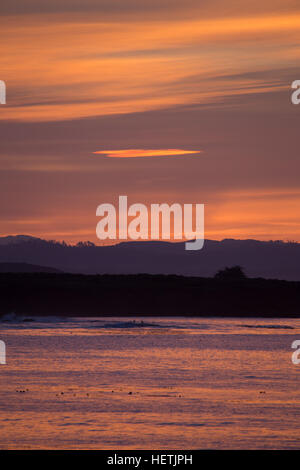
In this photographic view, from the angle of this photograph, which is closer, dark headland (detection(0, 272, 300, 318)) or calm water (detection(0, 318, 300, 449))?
calm water (detection(0, 318, 300, 449))

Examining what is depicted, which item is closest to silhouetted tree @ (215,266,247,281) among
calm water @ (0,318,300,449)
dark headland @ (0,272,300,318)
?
dark headland @ (0,272,300,318)

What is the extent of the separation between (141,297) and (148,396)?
75.1m

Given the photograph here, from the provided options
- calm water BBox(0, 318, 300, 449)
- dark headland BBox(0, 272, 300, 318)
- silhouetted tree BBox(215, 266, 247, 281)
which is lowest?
calm water BBox(0, 318, 300, 449)

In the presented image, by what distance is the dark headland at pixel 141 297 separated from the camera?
100000 millimetres

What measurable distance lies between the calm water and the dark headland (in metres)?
48.6

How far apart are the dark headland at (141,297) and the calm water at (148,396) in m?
48.6

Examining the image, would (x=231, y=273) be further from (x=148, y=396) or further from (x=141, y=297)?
(x=148, y=396)

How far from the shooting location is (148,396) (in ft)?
94.7

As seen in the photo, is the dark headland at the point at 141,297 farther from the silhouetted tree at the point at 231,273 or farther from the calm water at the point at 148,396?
the calm water at the point at 148,396

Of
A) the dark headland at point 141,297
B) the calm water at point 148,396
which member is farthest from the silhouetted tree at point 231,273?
the calm water at point 148,396

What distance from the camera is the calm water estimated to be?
22359 mm

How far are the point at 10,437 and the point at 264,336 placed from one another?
40.2 metres

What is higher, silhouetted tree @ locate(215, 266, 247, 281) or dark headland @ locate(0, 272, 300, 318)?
silhouetted tree @ locate(215, 266, 247, 281)

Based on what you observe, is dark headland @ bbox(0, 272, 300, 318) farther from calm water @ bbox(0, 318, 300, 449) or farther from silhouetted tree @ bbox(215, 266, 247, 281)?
calm water @ bbox(0, 318, 300, 449)
